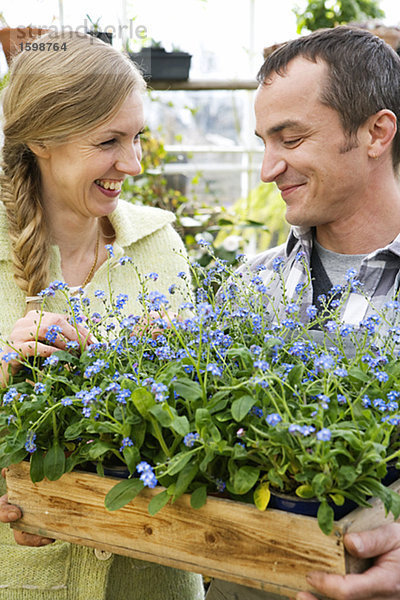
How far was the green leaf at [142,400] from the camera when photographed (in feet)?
3.08

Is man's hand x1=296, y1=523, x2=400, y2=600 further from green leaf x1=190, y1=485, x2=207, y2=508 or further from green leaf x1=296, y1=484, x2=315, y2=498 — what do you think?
green leaf x1=190, y1=485, x2=207, y2=508

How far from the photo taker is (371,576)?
85cm

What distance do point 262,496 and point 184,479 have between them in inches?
4.4

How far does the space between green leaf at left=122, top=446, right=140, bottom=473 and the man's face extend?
77cm

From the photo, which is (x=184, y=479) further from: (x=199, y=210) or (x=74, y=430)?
(x=199, y=210)

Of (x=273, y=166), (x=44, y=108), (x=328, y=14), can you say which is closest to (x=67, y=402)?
(x=273, y=166)

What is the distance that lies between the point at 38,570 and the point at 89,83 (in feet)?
3.93

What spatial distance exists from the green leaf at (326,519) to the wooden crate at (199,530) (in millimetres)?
17

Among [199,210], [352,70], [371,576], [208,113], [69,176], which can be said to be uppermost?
[352,70]

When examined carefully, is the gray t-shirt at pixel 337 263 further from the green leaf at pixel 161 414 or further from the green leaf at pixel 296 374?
the green leaf at pixel 161 414

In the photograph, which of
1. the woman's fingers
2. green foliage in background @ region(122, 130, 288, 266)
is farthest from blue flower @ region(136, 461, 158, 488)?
green foliage in background @ region(122, 130, 288, 266)

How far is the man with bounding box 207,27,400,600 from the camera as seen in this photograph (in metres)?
1.47

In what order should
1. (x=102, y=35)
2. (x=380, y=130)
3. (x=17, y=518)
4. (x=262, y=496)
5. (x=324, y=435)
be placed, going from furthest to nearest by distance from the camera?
(x=102, y=35) < (x=380, y=130) < (x=17, y=518) < (x=262, y=496) < (x=324, y=435)

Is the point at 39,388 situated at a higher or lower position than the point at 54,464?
higher
